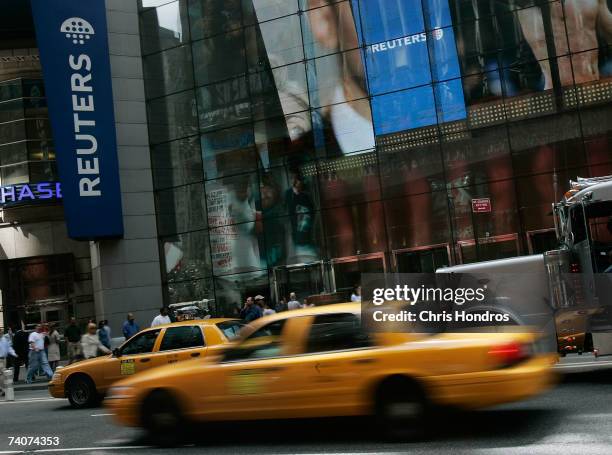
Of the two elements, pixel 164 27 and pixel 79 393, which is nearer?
pixel 79 393

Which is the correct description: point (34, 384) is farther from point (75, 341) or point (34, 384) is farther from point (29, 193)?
point (29, 193)

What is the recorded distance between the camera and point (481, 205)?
74.9 ft

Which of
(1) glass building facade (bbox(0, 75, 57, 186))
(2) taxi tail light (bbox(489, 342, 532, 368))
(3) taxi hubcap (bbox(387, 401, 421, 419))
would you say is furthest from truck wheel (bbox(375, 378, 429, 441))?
(1) glass building facade (bbox(0, 75, 57, 186))

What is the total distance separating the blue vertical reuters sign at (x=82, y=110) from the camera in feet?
82.1

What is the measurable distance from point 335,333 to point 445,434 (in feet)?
4.93

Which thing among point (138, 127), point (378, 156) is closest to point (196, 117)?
point (138, 127)

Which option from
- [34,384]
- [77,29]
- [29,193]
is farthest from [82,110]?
[34,384]

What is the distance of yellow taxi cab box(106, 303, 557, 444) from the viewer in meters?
6.93

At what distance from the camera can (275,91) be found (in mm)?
25406

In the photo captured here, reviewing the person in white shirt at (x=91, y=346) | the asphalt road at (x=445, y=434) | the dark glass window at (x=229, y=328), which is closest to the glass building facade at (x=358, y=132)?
the person in white shirt at (x=91, y=346)

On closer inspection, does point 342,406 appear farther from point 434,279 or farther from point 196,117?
point 196,117

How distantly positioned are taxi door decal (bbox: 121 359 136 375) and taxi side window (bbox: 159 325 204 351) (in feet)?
1.91

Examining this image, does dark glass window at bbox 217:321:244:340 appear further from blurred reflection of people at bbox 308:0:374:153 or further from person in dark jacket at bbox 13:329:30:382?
blurred reflection of people at bbox 308:0:374:153

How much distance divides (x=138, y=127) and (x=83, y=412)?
1641cm
